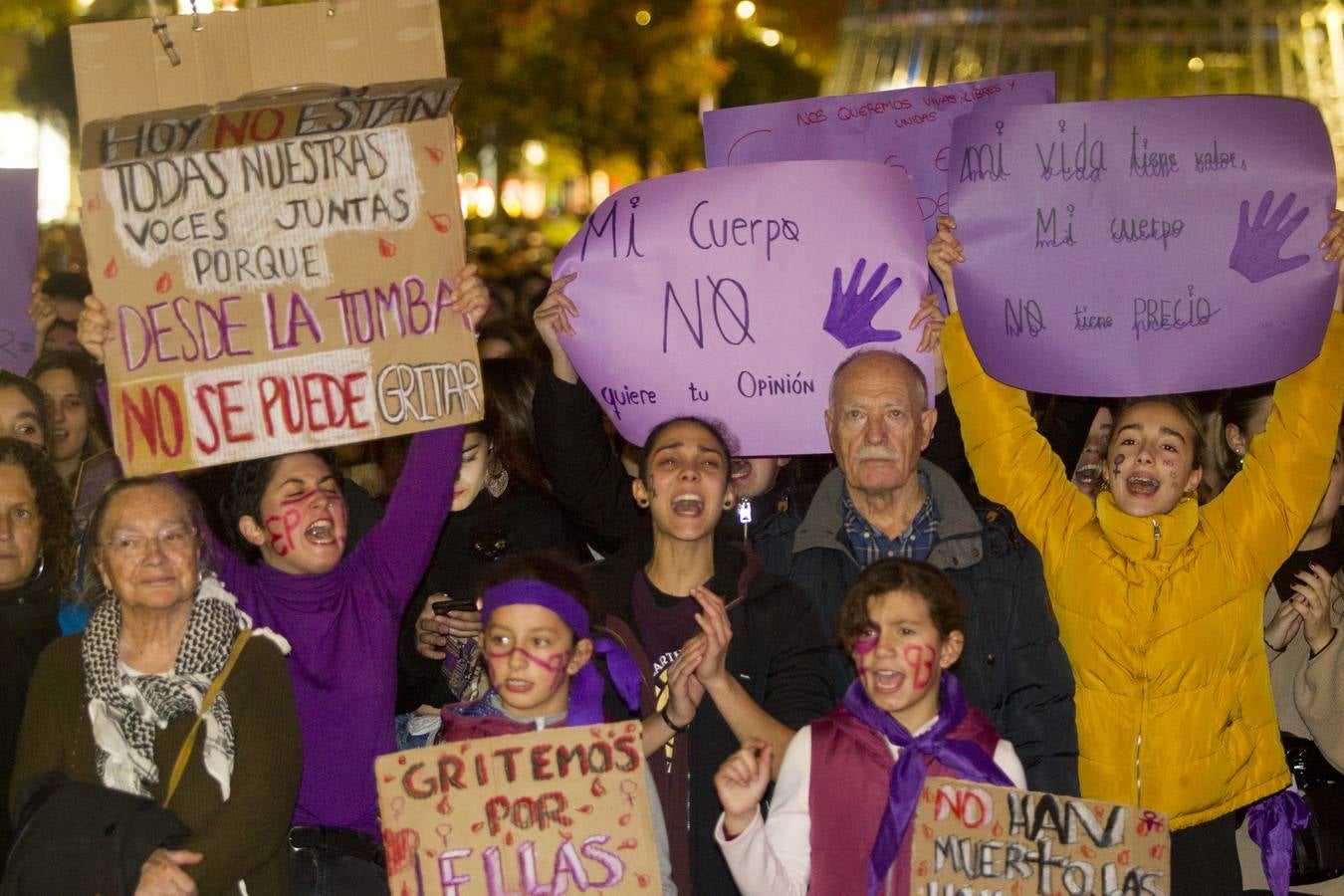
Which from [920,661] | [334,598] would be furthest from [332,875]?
[920,661]

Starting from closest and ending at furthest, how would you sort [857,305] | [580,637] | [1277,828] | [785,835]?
[785,835] < [580,637] < [1277,828] < [857,305]

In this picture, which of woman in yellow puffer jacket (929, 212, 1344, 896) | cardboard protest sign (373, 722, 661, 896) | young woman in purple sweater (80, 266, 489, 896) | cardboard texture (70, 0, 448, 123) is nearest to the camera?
cardboard protest sign (373, 722, 661, 896)

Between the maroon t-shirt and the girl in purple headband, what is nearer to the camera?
the girl in purple headband

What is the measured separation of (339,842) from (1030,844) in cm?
162

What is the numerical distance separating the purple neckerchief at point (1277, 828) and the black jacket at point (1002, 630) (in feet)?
2.77

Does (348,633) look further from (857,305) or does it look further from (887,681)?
(857,305)

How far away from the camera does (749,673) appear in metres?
4.18

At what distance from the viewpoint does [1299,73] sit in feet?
35.4

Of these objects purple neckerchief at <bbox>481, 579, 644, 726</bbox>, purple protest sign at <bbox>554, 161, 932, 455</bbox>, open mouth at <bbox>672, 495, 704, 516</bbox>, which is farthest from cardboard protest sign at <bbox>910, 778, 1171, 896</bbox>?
purple protest sign at <bbox>554, 161, 932, 455</bbox>

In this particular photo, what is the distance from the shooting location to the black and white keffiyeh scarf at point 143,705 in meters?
3.83

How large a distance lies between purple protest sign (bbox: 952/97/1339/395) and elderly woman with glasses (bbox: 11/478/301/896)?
85.5 inches

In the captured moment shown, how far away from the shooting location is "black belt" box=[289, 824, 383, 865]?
13.3 ft

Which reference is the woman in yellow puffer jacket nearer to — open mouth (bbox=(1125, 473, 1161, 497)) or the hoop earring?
open mouth (bbox=(1125, 473, 1161, 497))

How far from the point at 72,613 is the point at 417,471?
980 mm
